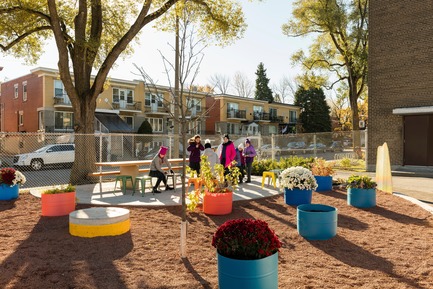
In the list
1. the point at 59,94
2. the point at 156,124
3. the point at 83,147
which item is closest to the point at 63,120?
the point at 59,94

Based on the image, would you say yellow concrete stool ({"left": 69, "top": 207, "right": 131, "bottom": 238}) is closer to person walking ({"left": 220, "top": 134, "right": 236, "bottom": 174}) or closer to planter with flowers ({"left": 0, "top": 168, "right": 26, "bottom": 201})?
planter with flowers ({"left": 0, "top": 168, "right": 26, "bottom": 201})

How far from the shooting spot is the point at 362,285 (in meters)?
4.18

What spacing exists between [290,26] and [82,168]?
79.6 feet

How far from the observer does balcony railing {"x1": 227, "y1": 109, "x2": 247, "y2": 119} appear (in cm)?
5109

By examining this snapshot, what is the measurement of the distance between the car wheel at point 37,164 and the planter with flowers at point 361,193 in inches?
826

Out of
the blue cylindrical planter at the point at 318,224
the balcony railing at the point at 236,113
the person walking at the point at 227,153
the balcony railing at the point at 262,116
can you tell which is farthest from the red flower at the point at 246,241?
the balcony railing at the point at 262,116

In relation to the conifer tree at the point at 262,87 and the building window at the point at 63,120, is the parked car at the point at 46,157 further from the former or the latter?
the conifer tree at the point at 262,87

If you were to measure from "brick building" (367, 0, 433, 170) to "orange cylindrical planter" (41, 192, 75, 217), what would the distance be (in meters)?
16.9

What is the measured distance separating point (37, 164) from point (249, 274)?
2332 centimetres

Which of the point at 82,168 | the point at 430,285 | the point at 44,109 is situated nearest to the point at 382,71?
the point at 82,168

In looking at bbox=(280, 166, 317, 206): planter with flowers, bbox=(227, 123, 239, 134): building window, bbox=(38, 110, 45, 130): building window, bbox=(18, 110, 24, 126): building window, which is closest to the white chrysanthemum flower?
bbox=(280, 166, 317, 206): planter with flowers

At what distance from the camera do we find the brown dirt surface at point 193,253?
4.32m

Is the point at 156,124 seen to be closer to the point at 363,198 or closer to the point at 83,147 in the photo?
the point at 83,147

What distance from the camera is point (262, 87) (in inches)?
2601
